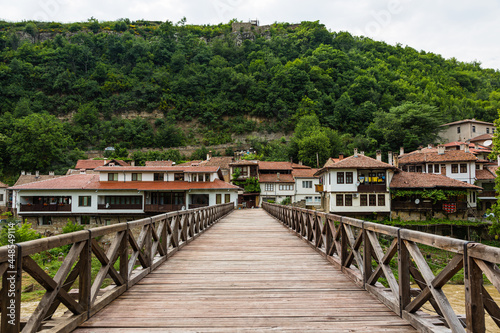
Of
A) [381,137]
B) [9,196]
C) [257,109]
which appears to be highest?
[257,109]

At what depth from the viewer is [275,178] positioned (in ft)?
155

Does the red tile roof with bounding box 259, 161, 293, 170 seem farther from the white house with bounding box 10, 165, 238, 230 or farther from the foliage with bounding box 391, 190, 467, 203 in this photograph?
the foliage with bounding box 391, 190, 467, 203

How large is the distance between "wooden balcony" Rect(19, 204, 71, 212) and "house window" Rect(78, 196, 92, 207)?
118 centimetres

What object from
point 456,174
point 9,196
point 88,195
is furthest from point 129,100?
point 456,174

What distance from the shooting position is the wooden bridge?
7.95 feet

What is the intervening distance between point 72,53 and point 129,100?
1146 inches

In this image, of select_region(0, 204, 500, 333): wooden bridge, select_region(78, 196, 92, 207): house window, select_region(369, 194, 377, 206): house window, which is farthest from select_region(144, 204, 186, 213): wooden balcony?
select_region(0, 204, 500, 333): wooden bridge

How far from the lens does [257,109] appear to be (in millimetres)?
88062

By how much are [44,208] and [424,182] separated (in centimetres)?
4061

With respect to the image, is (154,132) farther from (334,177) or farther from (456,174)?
(456,174)

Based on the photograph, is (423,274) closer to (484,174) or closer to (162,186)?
(162,186)

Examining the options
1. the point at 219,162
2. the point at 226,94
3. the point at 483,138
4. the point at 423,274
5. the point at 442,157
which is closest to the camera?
the point at 423,274

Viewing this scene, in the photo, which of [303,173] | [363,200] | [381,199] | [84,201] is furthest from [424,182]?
[84,201]

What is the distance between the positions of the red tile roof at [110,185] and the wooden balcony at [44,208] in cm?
190
